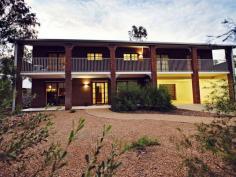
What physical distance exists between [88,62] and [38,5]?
7700 millimetres

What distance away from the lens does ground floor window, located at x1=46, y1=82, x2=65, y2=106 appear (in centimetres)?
1812

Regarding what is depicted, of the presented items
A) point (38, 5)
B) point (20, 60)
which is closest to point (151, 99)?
point (20, 60)

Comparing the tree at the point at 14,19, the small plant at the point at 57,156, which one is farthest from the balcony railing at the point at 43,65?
the small plant at the point at 57,156

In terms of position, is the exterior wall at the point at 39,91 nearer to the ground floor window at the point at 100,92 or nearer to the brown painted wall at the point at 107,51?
the brown painted wall at the point at 107,51

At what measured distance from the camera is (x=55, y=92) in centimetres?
1834

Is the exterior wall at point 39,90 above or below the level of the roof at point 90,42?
below

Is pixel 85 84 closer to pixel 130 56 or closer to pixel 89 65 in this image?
pixel 89 65

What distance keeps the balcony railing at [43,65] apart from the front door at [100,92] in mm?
3833

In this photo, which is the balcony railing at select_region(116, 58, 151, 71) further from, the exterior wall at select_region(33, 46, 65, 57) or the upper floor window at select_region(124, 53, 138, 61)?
the exterior wall at select_region(33, 46, 65, 57)

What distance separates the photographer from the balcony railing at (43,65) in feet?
51.1

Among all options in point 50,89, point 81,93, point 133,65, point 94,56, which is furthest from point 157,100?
point 50,89

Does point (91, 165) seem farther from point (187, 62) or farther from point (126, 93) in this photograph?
point (187, 62)

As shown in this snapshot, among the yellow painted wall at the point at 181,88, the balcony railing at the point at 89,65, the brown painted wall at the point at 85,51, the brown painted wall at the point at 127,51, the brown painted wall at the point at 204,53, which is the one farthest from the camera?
the yellow painted wall at the point at 181,88

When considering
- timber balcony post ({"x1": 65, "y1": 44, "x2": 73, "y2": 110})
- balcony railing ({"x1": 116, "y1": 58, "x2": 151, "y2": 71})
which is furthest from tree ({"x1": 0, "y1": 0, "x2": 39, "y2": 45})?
balcony railing ({"x1": 116, "y1": 58, "x2": 151, "y2": 71})
